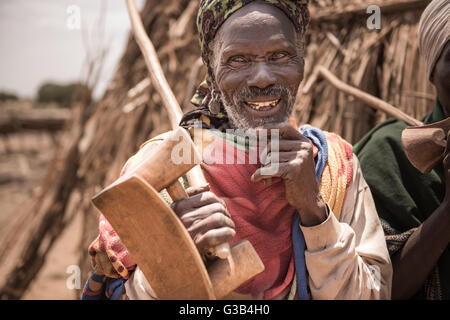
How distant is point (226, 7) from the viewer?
138 cm

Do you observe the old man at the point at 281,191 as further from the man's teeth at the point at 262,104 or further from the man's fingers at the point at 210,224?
the man's fingers at the point at 210,224

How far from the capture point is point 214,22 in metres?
1.43

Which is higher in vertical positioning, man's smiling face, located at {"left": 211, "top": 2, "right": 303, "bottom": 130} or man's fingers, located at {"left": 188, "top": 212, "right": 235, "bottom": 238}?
man's smiling face, located at {"left": 211, "top": 2, "right": 303, "bottom": 130}

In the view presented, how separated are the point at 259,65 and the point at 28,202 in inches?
102

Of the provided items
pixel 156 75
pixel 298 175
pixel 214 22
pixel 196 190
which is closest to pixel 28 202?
pixel 156 75

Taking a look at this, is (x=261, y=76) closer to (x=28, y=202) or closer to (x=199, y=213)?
(x=199, y=213)

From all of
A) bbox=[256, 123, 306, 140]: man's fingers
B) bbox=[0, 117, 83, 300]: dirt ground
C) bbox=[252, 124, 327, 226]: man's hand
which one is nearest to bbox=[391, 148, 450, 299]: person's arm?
bbox=[252, 124, 327, 226]: man's hand

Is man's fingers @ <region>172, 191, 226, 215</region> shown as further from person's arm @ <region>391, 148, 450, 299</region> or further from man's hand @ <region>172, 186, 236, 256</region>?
person's arm @ <region>391, 148, 450, 299</region>

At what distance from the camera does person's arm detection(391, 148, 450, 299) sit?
1.41 meters

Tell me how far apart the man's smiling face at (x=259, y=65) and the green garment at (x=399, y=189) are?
23.0 inches

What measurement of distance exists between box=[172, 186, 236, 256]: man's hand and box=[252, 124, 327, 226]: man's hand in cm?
22

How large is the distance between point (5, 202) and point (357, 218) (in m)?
8.55

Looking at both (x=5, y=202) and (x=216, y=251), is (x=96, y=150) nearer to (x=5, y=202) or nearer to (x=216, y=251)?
(x=216, y=251)

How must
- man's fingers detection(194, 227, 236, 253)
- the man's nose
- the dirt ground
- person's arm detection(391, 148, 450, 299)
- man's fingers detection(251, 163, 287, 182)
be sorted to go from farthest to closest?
the dirt ground < person's arm detection(391, 148, 450, 299) < the man's nose < man's fingers detection(251, 163, 287, 182) < man's fingers detection(194, 227, 236, 253)
